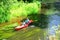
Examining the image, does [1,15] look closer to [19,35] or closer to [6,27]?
[6,27]

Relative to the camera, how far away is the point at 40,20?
35.1 m

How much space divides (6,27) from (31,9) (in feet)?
36.7

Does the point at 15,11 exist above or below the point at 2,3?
below

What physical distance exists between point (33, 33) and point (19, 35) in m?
2.24

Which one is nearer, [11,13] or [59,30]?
[59,30]

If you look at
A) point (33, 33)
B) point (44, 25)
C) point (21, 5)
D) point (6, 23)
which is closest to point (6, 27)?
point (6, 23)

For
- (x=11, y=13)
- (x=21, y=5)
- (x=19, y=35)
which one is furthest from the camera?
(x=21, y=5)

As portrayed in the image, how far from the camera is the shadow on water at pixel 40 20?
31750mm

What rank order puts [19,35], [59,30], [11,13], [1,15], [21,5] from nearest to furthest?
[19,35]
[59,30]
[1,15]
[11,13]
[21,5]

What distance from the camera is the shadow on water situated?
104 feet

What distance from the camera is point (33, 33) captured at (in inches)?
1091

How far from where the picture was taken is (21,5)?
38.8m

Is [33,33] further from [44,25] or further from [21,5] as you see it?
[21,5]

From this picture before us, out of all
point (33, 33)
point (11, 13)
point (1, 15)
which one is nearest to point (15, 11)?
point (11, 13)
